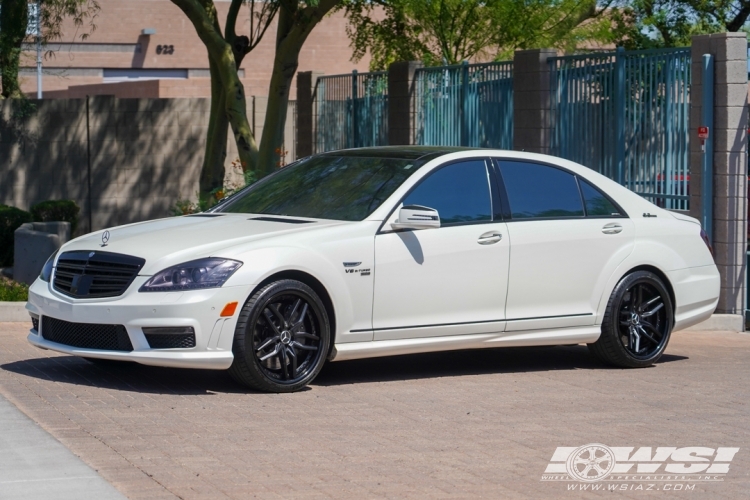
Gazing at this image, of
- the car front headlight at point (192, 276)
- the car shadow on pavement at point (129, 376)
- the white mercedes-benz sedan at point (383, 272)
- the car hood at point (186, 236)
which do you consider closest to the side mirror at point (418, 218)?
the white mercedes-benz sedan at point (383, 272)

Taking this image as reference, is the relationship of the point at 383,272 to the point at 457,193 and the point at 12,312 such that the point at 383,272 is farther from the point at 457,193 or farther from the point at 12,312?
the point at 12,312

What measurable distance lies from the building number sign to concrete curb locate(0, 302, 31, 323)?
41.4 m

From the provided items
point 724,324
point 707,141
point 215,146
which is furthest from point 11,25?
point 724,324

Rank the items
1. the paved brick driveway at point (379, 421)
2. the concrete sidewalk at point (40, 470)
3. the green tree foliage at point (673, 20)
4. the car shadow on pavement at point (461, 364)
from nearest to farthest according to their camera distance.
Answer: the concrete sidewalk at point (40, 470) → the paved brick driveway at point (379, 421) → the car shadow on pavement at point (461, 364) → the green tree foliage at point (673, 20)

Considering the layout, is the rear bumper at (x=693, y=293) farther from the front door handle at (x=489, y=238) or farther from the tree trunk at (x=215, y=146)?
the tree trunk at (x=215, y=146)

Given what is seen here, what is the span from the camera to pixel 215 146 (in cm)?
1841

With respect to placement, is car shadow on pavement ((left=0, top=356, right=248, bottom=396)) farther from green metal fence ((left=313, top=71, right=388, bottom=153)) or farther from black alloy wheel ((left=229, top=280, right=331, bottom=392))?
green metal fence ((left=313, top=71, right=388, bottom=153))

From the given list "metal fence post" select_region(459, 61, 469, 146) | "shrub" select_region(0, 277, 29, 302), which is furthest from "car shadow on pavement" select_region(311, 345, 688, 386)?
"metal fence post" select_region(459, 61, 469, 146)

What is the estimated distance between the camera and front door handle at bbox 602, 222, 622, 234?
Result: 9289 millimetres

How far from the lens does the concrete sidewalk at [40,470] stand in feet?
18.2

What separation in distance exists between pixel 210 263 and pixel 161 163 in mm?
14234

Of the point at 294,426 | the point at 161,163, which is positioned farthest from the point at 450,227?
the point at 161,163

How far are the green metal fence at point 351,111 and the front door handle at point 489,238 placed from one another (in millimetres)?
10222

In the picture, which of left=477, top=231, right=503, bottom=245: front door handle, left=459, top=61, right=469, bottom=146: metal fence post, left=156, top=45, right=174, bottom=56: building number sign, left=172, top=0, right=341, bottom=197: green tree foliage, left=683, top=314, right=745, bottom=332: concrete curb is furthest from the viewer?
left=156, top=45, right=174, bottom=56: building number sign
